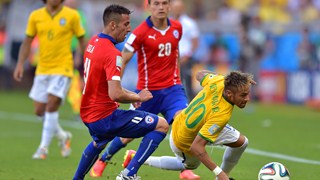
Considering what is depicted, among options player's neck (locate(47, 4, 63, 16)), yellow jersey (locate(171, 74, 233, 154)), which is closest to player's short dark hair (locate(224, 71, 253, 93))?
yellow jersey (locate(171, 74, 233, 154))

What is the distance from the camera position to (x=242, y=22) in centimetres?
2372

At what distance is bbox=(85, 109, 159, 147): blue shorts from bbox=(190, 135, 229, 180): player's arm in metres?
0.54

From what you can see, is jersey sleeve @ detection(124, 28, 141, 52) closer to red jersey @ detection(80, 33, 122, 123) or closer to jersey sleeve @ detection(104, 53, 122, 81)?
red jersey @ detection(80, 33, 122, 123)

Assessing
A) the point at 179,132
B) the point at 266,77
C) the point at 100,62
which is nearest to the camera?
the point at 100,62

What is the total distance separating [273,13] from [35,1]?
777 centimetres

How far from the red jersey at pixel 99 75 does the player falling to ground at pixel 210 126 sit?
33.7 inches

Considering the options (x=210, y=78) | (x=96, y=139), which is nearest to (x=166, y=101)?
(x=210, y=78)

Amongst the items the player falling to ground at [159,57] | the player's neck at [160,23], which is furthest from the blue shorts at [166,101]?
the player's neck at [160,23]

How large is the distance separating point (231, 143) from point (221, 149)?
397cm

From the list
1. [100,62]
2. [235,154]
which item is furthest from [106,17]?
[235,154]

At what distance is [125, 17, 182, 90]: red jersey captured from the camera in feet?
35.1

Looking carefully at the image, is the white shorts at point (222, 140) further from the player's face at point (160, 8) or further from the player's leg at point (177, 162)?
the player's face at point (160, 8)

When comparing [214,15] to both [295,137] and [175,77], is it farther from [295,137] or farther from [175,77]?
[175,77]

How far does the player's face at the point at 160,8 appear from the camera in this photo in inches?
419
